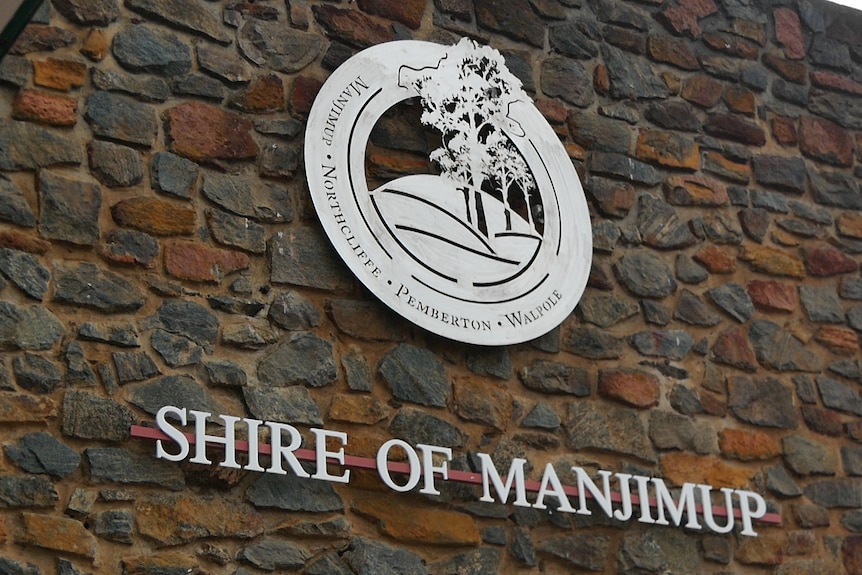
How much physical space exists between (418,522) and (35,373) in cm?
112

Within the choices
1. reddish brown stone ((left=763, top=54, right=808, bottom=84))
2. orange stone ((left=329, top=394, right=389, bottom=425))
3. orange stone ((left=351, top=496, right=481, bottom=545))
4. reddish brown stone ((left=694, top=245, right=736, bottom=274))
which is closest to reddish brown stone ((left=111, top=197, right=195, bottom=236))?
orange stone ((left=329, top=394, right=389, bottom=425))

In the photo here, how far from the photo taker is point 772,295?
14.9 feet

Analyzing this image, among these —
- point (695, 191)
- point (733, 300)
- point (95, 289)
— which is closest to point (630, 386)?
point (733, 300)

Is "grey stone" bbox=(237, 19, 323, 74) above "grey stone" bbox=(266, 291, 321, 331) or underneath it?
above

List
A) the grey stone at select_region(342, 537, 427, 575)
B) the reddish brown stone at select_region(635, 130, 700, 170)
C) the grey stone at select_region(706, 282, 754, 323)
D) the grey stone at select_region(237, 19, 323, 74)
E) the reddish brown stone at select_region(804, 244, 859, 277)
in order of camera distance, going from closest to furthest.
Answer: the grey stone at select_region(342, 537, 427, 575) < the grey stone at select_region(237, 19, 323, 74) < the grey stone at select_region(706, 282, 754, 323) < the reddish brown stone at select_region(635, 130, 700, 170) < the reddish brown stone at select_region(804, 244, 859, 277)

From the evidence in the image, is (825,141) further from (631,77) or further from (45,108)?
(45,108)

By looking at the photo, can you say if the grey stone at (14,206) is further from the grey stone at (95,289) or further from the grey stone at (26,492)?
the grey stone at (26,492)

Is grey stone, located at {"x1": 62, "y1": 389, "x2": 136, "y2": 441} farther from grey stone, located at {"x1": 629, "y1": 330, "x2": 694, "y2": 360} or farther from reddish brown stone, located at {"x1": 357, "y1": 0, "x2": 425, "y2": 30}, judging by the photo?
grey stone, located at {"x1": 629, "y1": 330, "x2": 694, "y2": 360}

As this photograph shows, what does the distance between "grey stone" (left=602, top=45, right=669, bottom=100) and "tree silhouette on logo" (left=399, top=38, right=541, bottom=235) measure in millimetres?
450

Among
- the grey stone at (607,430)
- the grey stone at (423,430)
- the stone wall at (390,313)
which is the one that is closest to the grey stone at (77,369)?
the stone wall at (390,313)

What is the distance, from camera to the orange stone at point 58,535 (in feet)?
10.2

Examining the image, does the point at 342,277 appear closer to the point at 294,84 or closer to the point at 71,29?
the point at 294,84

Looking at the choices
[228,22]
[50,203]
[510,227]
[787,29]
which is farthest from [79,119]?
[787,29]

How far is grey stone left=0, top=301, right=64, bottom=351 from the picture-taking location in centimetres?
326
